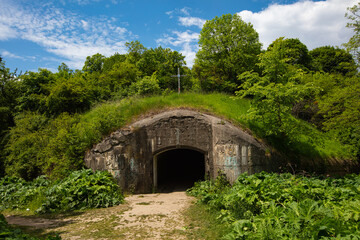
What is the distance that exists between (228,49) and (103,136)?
13.6m

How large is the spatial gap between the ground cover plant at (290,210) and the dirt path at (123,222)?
4.50ft

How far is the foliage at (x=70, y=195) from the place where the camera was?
8.36 meters

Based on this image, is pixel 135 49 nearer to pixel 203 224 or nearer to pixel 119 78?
pixel 119 78

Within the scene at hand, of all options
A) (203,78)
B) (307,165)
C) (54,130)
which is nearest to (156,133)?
(54,130)

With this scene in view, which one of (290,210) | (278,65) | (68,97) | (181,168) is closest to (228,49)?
(278,65)

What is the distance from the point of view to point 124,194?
9867 millimetres

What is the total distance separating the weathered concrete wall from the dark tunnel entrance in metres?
2.73

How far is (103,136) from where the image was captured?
10.7 m

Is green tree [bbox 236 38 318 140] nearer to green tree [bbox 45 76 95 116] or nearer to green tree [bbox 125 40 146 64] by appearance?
green tree [bbox 45 76 95 116]

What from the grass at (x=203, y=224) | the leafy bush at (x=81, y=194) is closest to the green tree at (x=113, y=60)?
the leafy bush at (x=81, y=194)

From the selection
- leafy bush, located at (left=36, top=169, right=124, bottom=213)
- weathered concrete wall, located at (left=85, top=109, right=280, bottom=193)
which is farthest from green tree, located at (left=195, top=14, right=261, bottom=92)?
leafy bush, located at (left=36, top=169, right=124, bottom=213)

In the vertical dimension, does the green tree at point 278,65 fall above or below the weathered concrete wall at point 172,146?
above

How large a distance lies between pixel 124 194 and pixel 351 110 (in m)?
10.3

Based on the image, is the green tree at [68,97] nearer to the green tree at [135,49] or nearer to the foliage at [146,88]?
the foliage at [146,88]
